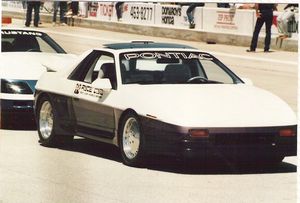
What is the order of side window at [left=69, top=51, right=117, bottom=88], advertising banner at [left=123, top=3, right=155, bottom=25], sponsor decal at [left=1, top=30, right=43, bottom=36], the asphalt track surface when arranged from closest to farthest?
the asphalt track surface → side window at [left=69, top=51, right=117, bottom=88] → sponsor decal at [left=1, top=30, right=43, bottom=36] → advertising banner at [left=123, top=3, right=155, bottom=25]

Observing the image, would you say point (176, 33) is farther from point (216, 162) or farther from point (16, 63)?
point (216, 162)

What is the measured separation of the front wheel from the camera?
31.5ft

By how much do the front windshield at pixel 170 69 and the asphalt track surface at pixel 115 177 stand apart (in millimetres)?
838

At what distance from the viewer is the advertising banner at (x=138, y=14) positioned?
24795 mm

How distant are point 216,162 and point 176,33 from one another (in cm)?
1469

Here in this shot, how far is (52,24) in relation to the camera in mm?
19672

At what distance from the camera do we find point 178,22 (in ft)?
91.4

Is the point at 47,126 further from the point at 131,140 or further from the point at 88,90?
the point at 131,140

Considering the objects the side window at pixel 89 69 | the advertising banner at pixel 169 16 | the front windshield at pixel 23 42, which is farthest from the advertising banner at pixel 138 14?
the side window at pixel 89 69

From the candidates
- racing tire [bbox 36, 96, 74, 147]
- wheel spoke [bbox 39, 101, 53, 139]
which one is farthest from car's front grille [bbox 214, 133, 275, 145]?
wheel spoke [bbox 39, 101, 53, 139]

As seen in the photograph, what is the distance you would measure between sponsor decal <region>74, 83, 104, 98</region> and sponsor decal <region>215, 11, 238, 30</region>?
51.9ft

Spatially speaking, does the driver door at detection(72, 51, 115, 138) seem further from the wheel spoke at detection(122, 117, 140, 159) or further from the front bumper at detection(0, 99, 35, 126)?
the front bumper at detection(0, 99, 35, 126)

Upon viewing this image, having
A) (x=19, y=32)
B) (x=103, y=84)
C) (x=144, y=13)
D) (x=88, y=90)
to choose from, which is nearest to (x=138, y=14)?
(x=144, y=13)

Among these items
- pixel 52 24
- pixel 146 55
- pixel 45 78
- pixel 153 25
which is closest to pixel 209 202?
pixel 146 55
